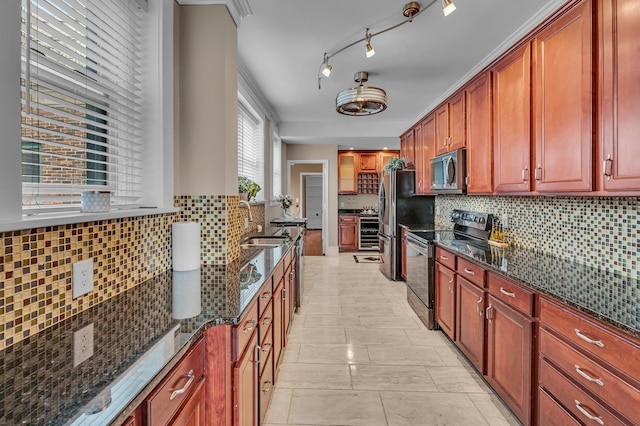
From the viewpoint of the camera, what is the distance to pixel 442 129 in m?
3.87

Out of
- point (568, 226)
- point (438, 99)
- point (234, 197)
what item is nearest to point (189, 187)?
point (234, 197)

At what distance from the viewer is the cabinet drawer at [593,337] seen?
1.13 metres

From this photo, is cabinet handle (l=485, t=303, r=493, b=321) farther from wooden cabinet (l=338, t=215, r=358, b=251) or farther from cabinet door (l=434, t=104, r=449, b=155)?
wooden cabinet (l=338, t=215, r=358, b=251)

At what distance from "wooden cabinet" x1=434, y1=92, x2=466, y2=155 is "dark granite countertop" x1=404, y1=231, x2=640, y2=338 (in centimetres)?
138

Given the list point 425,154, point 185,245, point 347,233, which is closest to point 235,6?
point 185,245

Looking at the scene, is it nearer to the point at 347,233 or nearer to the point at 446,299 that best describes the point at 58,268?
the point at 446,299

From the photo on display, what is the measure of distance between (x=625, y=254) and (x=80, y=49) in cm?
285

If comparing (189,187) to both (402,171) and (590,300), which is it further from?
(402,171)

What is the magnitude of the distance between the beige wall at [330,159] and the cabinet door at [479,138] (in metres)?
4.15

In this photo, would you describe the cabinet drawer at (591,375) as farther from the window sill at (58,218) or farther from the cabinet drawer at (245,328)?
the window sill at (58,218)

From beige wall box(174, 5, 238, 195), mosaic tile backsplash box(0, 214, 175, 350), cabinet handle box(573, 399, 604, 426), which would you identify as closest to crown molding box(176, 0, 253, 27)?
beige wall box(174, 5, 238, 195)

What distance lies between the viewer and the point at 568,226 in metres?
2.21

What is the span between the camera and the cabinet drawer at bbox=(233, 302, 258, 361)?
1239 mm

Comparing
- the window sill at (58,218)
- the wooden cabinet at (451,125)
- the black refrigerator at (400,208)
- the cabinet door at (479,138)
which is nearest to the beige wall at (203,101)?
the window sill at (58,218)
